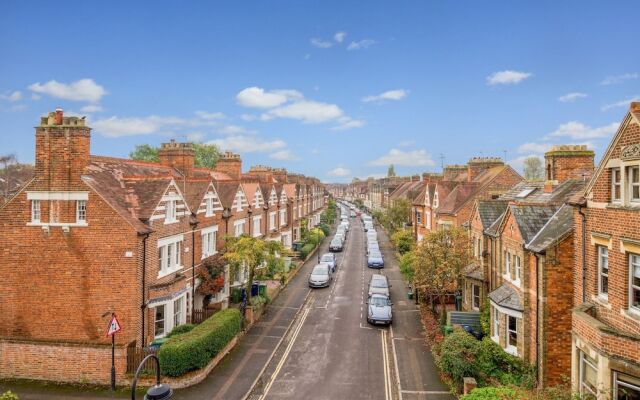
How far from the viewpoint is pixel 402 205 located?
5494 cm

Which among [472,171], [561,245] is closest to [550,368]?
[561,245]

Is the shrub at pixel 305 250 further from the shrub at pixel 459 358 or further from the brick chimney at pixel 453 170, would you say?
the shrub at pixel 459 358

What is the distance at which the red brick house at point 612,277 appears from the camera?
10977 mm

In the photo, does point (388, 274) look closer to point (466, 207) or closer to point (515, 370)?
point (466, 207)

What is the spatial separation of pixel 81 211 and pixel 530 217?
21136 mm

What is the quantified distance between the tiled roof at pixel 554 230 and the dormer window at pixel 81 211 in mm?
19751

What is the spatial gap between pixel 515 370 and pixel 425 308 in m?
11.5

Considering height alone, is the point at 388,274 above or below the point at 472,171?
below

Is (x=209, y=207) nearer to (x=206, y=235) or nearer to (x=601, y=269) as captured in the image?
(x=206, y=235)

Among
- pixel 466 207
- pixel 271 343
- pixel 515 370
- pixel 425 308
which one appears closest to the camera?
pixel 515 370

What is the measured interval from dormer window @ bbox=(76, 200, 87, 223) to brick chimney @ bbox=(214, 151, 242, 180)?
866 inches

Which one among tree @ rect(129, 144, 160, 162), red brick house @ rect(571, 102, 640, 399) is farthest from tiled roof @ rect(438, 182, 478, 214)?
tree @ rect(129, 144, 160, 162)

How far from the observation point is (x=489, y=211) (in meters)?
24.9

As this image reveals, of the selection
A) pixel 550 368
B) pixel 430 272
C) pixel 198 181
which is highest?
pixel 198 181
